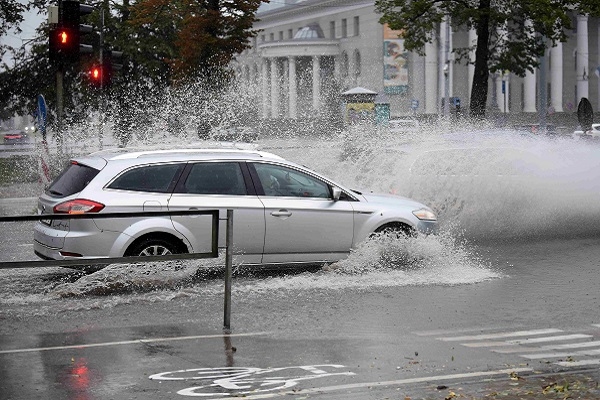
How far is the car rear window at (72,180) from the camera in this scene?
13.3 meters

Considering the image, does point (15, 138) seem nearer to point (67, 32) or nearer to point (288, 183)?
point (67, 32)

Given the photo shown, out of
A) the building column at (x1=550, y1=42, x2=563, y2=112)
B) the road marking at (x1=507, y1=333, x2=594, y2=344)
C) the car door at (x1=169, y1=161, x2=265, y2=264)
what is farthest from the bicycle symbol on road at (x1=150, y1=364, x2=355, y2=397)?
the building column at (x1=550, y1=42, x2=563, y2=112)

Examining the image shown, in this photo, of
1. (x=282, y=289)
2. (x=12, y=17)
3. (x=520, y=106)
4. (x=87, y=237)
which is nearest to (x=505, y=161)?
(x=282, y=289)

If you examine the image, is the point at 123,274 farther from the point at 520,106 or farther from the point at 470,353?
the point at 520,106

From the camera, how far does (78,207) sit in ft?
42.4

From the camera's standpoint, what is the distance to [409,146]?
19.9 m

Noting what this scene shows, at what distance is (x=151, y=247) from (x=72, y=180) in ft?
4.78

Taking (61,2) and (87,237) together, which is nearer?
(87,237)

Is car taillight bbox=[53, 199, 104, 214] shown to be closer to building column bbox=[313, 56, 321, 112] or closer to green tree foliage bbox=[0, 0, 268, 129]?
green tree foliage bbox=[0, 0, 268, 129]

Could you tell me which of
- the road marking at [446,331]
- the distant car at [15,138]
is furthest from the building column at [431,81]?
the road marking at [446,331]

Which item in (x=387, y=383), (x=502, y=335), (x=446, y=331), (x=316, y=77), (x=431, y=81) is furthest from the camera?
(x=316, y=77)

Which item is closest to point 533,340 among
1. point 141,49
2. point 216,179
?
point 216,179

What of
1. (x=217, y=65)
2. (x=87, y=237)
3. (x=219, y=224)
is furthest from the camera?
(x=217, y=65)

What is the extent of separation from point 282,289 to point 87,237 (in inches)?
84.2
